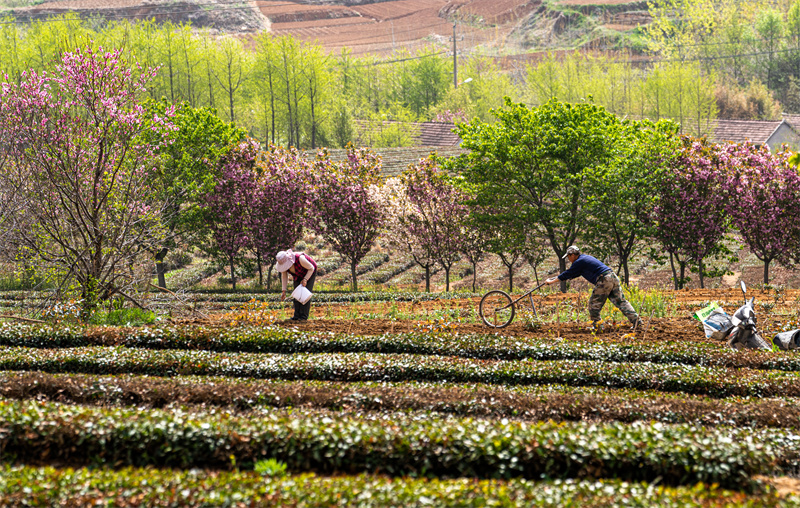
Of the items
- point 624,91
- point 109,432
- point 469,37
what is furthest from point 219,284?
point 469,37

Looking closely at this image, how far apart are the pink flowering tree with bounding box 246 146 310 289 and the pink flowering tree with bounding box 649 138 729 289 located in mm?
14530

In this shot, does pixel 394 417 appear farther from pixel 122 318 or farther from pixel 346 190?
pixel 346 190

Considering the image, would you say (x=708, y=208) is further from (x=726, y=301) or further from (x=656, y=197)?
(x=726, y=301)

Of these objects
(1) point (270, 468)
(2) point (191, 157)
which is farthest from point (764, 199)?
(1) point (270, 468)

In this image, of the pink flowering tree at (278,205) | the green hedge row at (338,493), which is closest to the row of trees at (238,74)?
the pink flowering tree at (278,205)

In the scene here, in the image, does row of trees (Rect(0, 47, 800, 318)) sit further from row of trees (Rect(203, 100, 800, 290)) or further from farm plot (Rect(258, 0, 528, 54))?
farm plot (Rect(258, 0, 528, 54))

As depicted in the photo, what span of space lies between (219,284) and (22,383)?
23017 mm

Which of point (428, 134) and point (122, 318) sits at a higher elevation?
point (428, 134)

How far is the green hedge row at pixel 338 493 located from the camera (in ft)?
18.1

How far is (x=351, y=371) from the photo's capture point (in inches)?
425

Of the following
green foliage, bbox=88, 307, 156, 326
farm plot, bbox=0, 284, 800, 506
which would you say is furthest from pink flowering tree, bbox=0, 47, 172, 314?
farm plot, bbox=0, 284, 800, 506

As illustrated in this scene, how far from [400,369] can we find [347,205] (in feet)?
59.6

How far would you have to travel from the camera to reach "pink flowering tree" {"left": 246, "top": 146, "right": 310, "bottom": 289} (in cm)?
2925

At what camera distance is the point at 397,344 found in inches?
496
